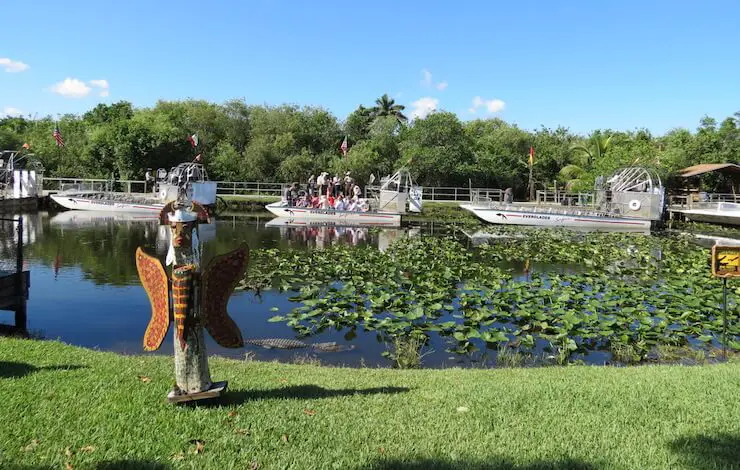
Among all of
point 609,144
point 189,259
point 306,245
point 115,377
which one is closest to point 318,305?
point 115,377

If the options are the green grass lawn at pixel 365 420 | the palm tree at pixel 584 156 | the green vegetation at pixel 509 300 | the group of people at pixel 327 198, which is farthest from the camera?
the palm tree at pixel 584 156

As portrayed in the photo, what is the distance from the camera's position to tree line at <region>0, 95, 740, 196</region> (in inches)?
1582

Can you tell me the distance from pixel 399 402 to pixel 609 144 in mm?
47395

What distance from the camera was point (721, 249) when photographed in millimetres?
7141

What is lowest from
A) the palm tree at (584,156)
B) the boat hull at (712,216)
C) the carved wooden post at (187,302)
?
the carved wooden post at (187,302)

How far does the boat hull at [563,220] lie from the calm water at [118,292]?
714 centimetres

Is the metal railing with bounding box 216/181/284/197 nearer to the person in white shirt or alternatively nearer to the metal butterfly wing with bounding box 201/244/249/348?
the person in white shirt

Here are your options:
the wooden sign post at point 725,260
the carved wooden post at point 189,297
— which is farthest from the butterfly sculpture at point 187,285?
the wooden sign post at point 725,260

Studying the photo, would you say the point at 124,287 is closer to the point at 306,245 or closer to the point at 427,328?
the point at 427,328

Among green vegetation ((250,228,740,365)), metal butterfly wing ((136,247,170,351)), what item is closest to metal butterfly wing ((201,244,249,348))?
metal butterfly wing ((136,247,170,351))

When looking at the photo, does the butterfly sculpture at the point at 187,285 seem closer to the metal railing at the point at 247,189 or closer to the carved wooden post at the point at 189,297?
the carved wooden post at the point at 189,297

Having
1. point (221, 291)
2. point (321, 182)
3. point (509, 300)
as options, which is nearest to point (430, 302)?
point (509, 300)

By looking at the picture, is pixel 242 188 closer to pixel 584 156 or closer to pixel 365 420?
pixel 584 156

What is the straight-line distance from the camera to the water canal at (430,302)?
26.3ft
